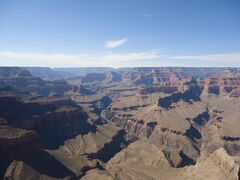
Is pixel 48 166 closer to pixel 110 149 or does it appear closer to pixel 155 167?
pixel 155 167

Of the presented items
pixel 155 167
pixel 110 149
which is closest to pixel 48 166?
pixel 155 167

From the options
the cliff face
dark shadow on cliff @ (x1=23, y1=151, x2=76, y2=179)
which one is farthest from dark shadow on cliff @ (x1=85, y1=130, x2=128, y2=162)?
dark shadow on cliff @ (x1=23, y1=151, x2=76, y2=179)

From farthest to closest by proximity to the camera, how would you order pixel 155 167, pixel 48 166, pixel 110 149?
pixel 110 149, pixel 155 167, pixel 48 166

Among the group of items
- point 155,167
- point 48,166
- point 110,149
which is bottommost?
point 110,149

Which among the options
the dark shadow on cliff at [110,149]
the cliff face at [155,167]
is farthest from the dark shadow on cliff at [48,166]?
the dark shadow on cliff at [110,149]

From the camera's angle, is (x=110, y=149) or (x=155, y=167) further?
(x=110, y=149)

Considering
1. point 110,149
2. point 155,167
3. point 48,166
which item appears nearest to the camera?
point 48,166

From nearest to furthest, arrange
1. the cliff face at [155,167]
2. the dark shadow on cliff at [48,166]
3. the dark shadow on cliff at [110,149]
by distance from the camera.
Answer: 1. the cliff face at [155,167]
2. the dark shadow on cliff at [48,166]
3. the dark shadow on cliff at [110,149]

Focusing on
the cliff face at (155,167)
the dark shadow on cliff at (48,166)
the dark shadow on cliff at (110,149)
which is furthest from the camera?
the dark shadow on cliff at (110,149)

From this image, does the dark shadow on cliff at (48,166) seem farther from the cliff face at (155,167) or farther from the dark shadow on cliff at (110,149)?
the dark shadow on cliff at (110,149)

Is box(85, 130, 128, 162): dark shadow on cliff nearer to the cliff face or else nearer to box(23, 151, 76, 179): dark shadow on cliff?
the cliff face

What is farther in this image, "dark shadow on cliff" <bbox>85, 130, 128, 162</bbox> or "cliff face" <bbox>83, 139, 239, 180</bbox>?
"dark shadow on cliff" <bbox>85, 130, 128, 162</bbox>

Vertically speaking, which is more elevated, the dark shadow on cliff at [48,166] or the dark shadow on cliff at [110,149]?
the dark shadow on cliff at [48,166]
